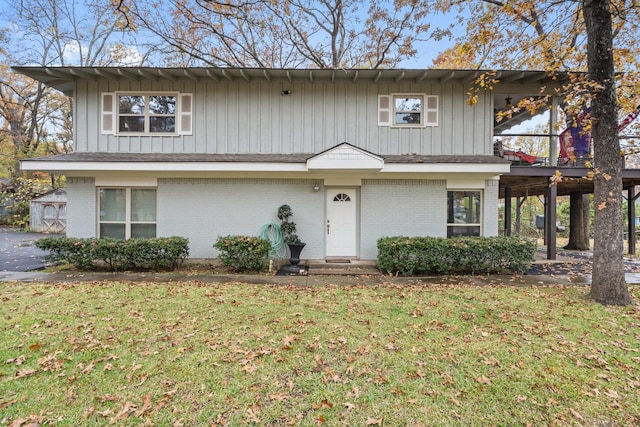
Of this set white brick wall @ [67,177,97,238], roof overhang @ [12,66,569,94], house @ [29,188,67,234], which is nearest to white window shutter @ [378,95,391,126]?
roof overhang @ [12,66,569,94]

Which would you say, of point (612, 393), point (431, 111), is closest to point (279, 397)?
point (612, 393)

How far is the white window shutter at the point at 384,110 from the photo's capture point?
374 inches

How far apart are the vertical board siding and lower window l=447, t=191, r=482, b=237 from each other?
4.40ft

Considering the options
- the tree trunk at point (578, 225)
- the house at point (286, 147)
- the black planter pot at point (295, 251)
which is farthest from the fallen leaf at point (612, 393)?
the tree trunk at point (578, 225)

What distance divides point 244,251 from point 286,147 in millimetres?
3482

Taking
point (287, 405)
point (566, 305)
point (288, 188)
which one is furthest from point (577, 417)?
point (288, 188)

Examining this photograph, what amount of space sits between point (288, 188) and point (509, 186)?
9629 millimetres

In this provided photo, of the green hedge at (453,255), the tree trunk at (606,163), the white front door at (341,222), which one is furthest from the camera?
the white front door at (341,222)

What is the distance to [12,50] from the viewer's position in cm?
2050

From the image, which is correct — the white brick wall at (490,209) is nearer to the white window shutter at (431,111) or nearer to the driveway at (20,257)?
the white window shutter at (431,111)

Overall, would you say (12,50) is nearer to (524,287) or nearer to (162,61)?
(162,61)

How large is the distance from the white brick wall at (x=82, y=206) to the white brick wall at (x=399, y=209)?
26.6 feet

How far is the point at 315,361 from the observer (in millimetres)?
3455

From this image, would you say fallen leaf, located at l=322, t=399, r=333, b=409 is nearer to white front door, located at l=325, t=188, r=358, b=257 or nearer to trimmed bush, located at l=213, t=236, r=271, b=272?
trimmed bush, located at l=213, t=236, r=271, b=272
